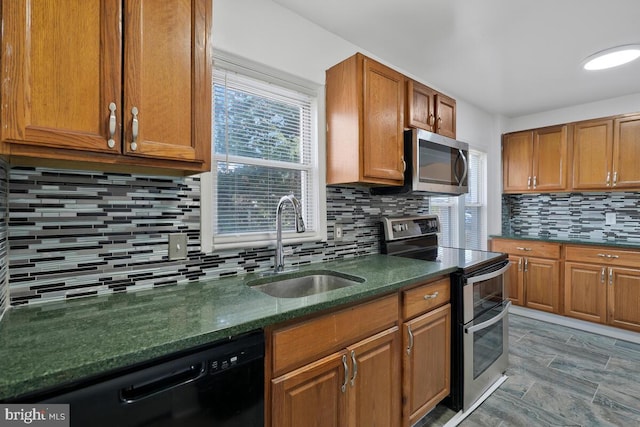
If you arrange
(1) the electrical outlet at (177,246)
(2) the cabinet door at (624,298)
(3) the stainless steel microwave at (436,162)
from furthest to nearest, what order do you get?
(2) the cabinet door at (624,298) → (3) the stainless steel microwave at (436,162) → (1) the electrical outlet at (177,246)

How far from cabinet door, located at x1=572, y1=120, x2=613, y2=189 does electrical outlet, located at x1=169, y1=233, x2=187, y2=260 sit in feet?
13.0

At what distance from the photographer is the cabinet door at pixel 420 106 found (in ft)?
6.96

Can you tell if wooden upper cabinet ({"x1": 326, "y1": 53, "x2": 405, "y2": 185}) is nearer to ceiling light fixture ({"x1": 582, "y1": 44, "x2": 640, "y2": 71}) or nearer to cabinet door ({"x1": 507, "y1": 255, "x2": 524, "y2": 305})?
ceiling light fixture ({"x1": 582, "y1": 44, "x2": 640, "y2": 71})

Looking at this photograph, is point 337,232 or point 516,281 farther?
point 516,281

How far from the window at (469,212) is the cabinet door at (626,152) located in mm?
1188

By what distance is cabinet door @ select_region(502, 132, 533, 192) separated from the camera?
368 cm

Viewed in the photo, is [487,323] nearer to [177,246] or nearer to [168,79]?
[177,246]

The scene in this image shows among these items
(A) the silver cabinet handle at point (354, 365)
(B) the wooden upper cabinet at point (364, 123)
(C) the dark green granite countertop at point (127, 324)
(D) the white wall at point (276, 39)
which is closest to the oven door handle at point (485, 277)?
(C) the dark green granite countertop at point (127, 324)

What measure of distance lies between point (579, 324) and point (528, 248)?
34.7 inches

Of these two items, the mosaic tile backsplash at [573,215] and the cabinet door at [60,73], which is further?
the mosaic tile backsplash at [573,215]

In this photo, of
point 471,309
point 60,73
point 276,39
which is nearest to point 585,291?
point 471,309

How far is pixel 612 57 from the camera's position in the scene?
2297 mm

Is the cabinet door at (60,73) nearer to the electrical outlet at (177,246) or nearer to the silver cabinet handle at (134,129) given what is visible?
the silver cabinet handle at (134,129)

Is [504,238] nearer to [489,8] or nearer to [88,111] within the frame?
[489,8]
